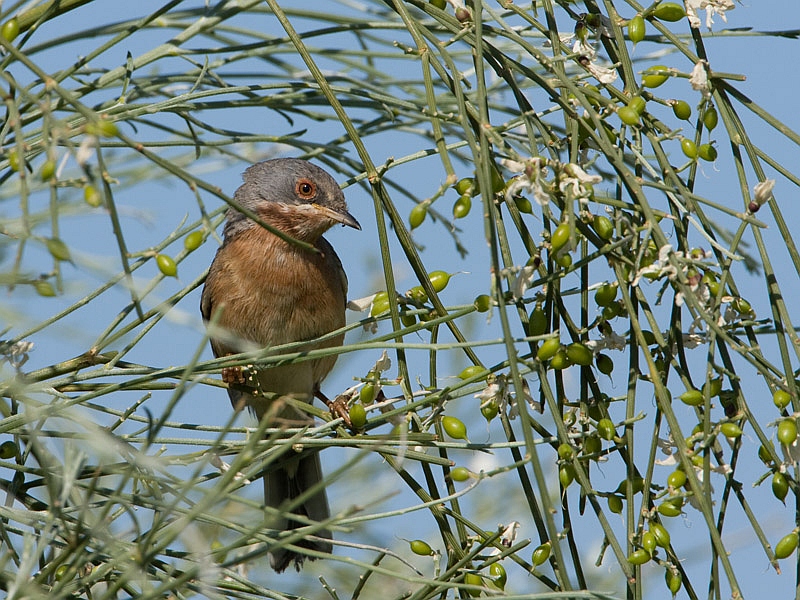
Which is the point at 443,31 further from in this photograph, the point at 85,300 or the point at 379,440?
the point at 379,440

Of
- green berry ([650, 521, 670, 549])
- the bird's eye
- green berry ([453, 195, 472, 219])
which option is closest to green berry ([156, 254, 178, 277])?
green berry ([453, 195, 472, 219])

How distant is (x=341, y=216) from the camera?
209 inches

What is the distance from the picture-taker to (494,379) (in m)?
2.67

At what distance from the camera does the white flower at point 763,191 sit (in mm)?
2469

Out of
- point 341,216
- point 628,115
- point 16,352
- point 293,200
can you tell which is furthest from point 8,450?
point 293,200

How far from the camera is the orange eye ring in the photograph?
557 cm

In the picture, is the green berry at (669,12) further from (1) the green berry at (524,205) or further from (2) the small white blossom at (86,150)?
(2) the small white blossom at (86,150)

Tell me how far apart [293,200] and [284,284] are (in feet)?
2.14

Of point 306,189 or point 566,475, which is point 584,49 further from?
point 306,189

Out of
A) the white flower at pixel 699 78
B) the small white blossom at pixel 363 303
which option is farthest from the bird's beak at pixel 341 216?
the white flower at pixel 699 78

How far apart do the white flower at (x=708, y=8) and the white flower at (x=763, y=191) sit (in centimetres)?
56

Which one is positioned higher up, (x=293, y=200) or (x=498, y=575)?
(x=293, y=200)

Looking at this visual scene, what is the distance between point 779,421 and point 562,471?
585 mm

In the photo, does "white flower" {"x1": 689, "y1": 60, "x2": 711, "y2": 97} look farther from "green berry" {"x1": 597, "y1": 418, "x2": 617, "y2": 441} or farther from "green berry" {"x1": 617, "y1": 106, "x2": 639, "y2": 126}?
"green berry" {"x1": 597, "y1": 418, "x2": 617, "y2": 441}
